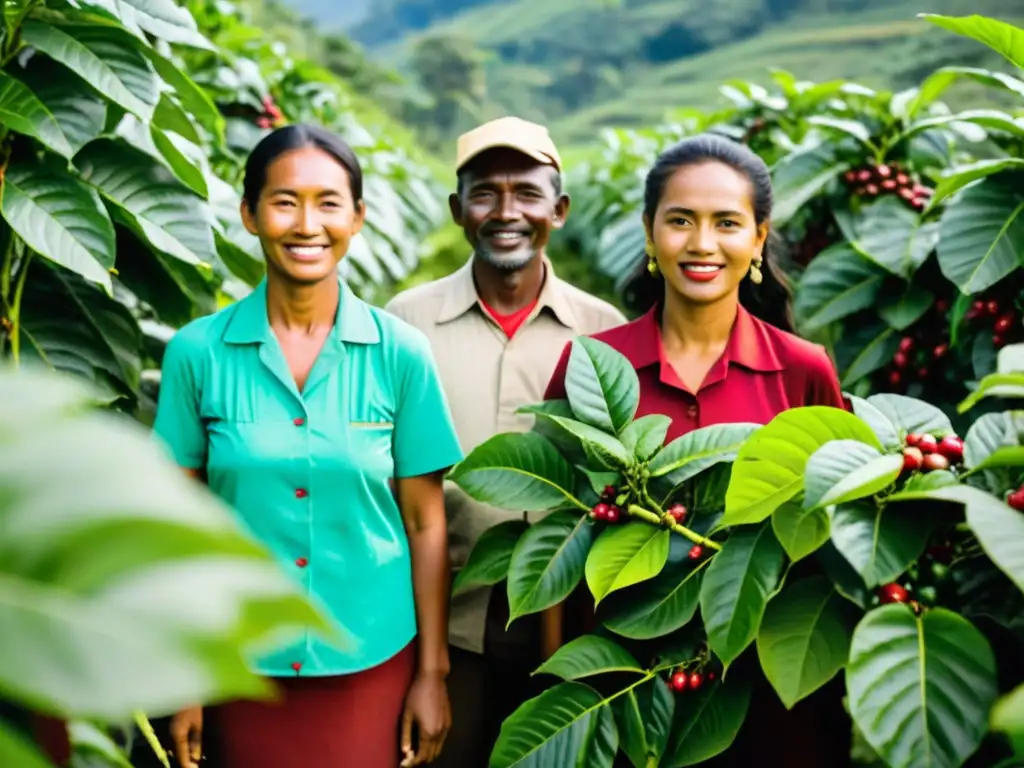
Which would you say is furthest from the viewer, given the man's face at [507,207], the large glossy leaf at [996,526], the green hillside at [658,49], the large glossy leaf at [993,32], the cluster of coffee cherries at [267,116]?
the green hillside at [658,49]

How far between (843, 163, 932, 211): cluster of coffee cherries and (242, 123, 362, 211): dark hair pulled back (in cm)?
138

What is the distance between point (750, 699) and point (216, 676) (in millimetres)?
1083

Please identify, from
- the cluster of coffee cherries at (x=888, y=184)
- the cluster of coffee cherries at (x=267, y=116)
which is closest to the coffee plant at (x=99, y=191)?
the cluster of coffee cherries at (x=888, y=184)

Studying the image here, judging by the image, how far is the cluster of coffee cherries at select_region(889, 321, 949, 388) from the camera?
2.19 metres

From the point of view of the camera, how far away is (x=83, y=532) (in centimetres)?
37

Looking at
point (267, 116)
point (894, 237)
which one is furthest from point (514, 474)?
point (267, 116)

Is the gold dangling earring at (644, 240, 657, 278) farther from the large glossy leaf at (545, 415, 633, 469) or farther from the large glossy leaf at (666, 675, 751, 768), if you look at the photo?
the large glossy leaf at (666, 675, 751, 768)

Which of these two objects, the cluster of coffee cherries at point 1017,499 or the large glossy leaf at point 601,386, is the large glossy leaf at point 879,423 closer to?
the cluster of coffee cherries at point 1017,499

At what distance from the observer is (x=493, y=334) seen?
1932mm

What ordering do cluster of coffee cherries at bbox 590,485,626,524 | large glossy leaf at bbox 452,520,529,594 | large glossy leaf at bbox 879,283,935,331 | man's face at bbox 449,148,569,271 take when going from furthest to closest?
large glossy leaf at bbox 879,283,935,331, man's face at bbox 449,148,569,271, large glossy leaf at bbox 452,520,529,594, cluster of coffee cherries at bbox 590,485,626,524

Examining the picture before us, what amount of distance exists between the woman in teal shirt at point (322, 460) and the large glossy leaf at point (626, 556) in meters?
0.32

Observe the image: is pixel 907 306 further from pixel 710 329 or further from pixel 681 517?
pixel 681 517

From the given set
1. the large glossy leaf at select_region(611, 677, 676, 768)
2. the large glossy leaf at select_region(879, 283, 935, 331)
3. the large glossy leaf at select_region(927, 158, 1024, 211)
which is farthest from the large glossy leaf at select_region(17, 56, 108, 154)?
the large glossy leaf at select_region(879, 283, 935, 331)

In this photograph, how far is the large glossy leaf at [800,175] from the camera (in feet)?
7.47
